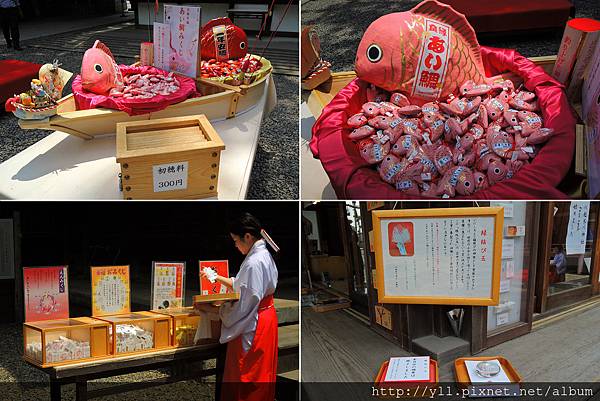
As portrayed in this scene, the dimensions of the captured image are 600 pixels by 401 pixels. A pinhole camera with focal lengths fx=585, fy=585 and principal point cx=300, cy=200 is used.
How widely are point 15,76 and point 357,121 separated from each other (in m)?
2.36

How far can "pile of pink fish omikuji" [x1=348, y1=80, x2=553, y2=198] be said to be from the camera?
2039 millimetres

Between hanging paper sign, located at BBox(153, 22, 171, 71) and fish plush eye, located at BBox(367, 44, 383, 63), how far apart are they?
0.95m

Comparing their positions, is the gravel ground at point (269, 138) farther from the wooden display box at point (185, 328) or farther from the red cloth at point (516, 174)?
the wooden display box at point (185, 328)

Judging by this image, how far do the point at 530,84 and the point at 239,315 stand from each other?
5.08ft

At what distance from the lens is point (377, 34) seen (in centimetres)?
240

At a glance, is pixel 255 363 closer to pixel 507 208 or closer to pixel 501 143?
pixel 507 208

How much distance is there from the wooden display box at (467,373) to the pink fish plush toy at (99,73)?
181cm

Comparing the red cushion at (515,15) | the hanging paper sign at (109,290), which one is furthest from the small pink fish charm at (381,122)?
the red cushion at (515,15)

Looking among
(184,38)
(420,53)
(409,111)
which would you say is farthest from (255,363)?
(184,38)

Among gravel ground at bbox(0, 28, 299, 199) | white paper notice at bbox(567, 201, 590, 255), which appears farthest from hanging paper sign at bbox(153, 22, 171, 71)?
white paper notice at bbox(567, 201, 590, 255)

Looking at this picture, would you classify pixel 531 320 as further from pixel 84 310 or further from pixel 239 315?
pixel 84 310

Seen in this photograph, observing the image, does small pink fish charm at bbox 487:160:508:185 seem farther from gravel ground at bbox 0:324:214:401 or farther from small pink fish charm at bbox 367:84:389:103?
gravel ground at bbox 0:324:214:401

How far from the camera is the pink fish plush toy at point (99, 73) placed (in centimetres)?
250

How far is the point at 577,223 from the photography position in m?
1.75
